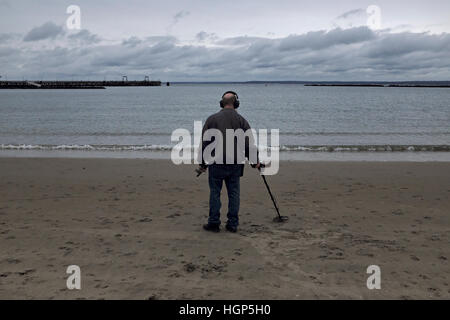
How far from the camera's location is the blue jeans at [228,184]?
5.66 meters

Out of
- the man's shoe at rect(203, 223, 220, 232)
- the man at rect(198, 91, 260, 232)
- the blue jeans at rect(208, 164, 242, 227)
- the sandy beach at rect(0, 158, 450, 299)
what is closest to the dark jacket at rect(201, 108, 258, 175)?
the man at rect(198, 91, 260, 232)

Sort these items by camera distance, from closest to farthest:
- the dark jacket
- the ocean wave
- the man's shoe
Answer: the dark jacket, the man's shoe, the ocean wave

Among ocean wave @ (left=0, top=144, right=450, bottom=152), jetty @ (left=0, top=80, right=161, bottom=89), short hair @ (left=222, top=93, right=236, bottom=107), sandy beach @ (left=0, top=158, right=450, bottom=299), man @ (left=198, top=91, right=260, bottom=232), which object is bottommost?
sandy beach @ (left=0, top=158, right=450, bottom=299)

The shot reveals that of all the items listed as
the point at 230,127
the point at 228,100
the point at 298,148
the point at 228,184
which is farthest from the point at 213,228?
the point at 298,148

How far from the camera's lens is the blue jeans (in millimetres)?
5660

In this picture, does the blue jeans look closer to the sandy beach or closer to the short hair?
the sandy beach

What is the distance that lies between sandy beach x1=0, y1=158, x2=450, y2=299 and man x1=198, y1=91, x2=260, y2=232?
0.25 meters

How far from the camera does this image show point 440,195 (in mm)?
8102

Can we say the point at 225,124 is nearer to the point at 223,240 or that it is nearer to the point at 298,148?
the point at 223,240

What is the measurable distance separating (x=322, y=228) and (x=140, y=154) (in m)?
10.1

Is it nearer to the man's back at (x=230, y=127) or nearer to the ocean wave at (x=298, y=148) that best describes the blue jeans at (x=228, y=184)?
the man's back at (x=230, y=127)

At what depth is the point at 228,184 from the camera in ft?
19.0

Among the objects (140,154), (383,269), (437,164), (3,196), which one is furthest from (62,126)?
(383,269)

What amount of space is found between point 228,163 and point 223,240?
3.33 feet
